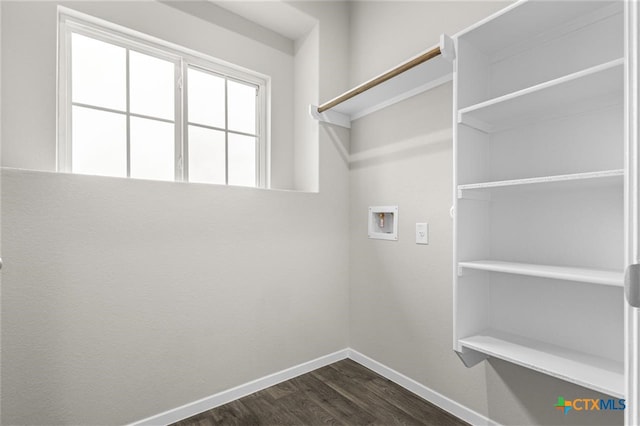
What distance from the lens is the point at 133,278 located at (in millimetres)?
1515

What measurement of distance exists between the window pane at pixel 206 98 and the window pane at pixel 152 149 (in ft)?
0.65

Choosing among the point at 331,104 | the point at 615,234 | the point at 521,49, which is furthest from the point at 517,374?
the point at 331,104

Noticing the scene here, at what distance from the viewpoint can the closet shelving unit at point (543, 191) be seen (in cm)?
111

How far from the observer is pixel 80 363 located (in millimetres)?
1389

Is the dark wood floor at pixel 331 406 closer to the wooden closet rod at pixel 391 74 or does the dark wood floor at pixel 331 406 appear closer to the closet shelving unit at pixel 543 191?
the closet shelving unit at pixel 543 191

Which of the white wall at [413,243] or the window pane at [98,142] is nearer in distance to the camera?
the white wall at [413,243]

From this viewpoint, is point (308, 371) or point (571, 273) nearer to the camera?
point (571, 273)

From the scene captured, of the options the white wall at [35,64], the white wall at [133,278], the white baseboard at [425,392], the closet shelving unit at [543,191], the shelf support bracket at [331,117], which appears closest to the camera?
the closet shelving unit at [543,191]

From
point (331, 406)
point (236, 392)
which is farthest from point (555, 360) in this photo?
point (236, 392)

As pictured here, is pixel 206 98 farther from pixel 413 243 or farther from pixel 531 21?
pixel 531 21

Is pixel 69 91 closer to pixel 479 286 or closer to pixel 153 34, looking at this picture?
pixel 153 34

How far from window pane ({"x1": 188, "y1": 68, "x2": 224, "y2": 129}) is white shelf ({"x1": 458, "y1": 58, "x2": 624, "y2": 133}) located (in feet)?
4.98

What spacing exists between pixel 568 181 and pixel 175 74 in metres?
2.09

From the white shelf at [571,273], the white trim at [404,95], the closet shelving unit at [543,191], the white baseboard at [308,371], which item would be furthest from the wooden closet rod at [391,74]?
the white baseboard at [308,371]
